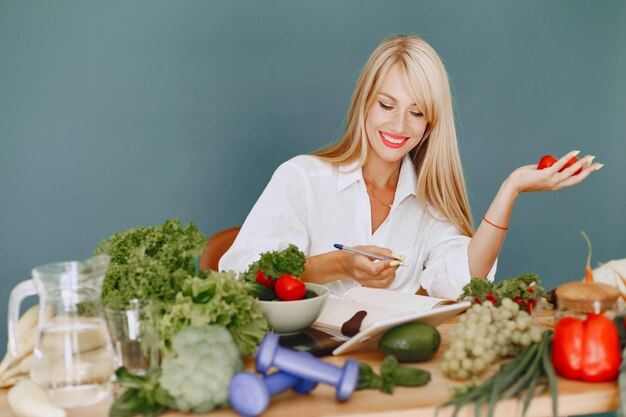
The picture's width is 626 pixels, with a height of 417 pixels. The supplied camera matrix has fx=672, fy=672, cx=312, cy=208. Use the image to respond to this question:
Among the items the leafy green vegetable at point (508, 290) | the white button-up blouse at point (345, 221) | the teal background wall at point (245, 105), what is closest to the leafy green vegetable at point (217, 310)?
the leafy green vegetable at point (508, 290)

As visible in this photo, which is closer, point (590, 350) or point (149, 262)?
point (590, 350)

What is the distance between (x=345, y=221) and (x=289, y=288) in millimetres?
1197

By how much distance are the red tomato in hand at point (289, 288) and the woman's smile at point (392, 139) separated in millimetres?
1190

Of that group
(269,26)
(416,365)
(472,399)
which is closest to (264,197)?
(269,26)

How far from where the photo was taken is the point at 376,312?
1665 mm

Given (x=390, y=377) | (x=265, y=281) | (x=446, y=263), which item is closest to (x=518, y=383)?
(x=390, y=377)

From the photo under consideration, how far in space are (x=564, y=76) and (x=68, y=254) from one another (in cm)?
273

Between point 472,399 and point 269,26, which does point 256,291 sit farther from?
point 269,26

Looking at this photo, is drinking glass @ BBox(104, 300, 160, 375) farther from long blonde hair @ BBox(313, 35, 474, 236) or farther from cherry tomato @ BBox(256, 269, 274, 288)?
long blonde hair @ BBox(313, 35, 474, 236)

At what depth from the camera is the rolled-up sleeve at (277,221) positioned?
2.36 m

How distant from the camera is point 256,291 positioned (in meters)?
1.54

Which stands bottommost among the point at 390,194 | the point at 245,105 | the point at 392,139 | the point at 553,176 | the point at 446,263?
the point at 446,263

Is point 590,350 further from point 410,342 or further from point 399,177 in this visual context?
point 399,177

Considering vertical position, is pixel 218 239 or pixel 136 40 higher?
pixel 136 40
